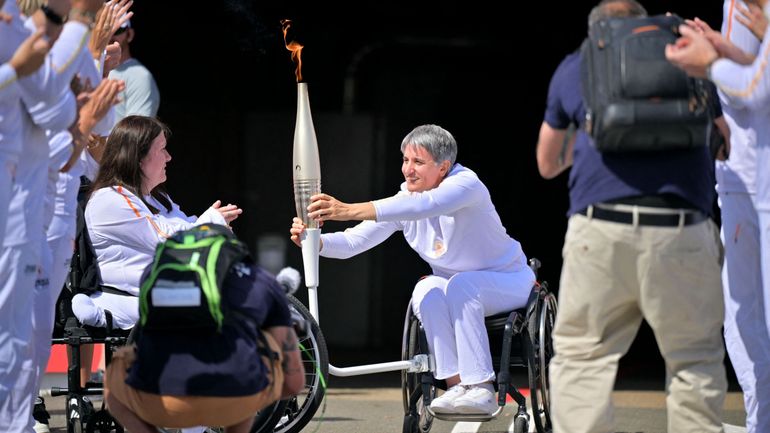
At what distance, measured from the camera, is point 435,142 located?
5852mm

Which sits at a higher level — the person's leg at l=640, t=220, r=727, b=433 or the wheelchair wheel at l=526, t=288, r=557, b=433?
the person's leg at l=640, t=220, r=727, b=433

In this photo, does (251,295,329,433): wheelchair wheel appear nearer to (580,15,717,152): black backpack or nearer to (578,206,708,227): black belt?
(578,206,708,227): black belt

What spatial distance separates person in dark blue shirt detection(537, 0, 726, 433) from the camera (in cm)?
415

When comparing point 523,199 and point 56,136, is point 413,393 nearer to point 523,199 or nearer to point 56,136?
point 56,136

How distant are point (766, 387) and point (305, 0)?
6.56 metres

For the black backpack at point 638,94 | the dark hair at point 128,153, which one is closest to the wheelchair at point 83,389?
the dark hair at point 128,153

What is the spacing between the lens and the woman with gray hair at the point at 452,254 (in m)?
5.61

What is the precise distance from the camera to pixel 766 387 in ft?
16.1

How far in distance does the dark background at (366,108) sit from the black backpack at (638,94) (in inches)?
253

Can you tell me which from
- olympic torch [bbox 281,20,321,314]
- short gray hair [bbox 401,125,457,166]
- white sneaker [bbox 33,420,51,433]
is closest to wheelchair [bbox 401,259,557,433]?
olympic torch [bbox 281,20,321,314]

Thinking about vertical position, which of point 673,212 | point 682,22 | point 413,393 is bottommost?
point 413,393

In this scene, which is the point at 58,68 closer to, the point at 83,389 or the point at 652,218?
the point at 83,389

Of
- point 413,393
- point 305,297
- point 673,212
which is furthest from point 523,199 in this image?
point 673,212

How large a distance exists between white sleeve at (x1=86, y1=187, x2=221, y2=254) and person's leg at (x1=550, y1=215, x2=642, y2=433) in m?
2.00
